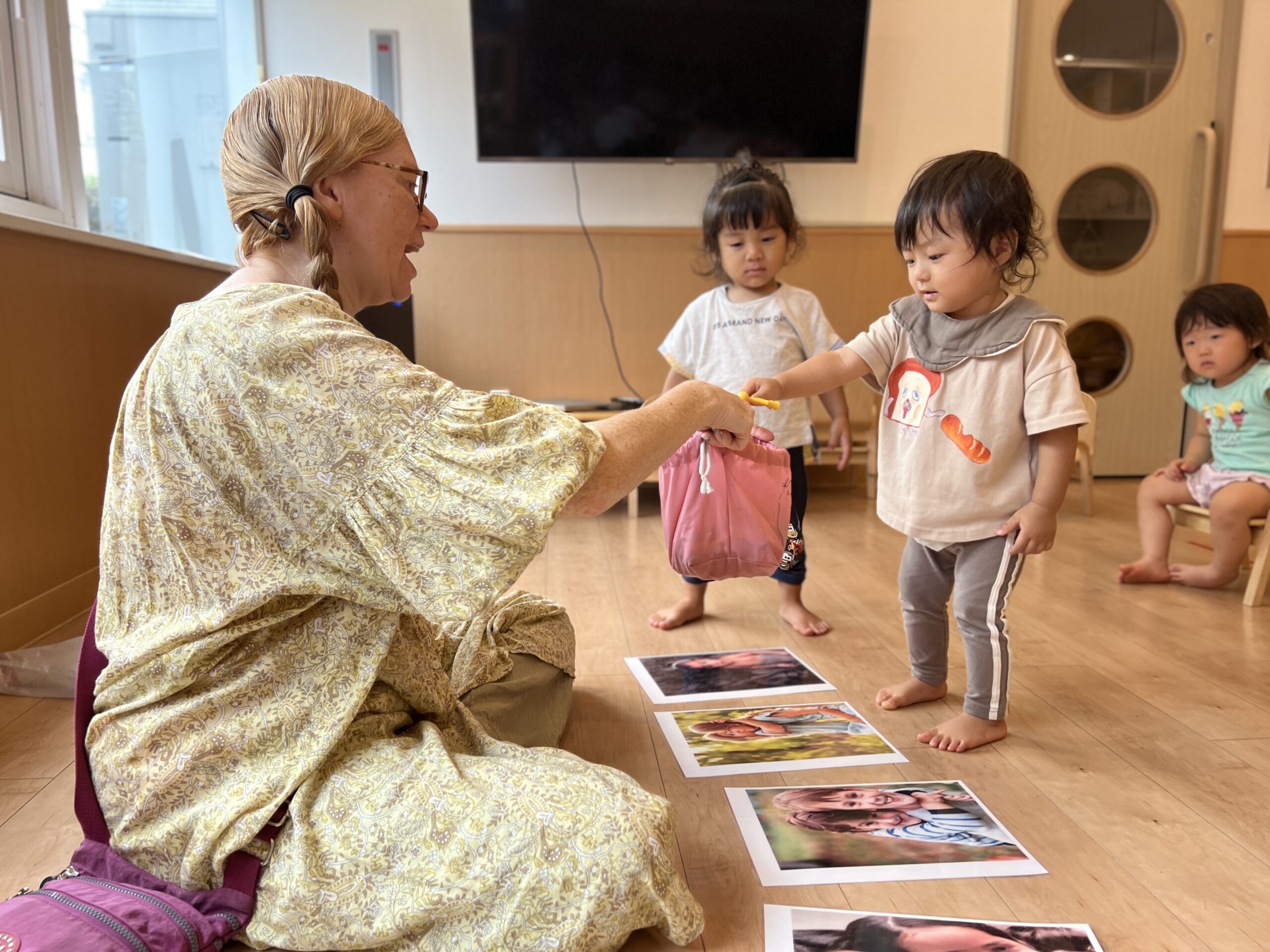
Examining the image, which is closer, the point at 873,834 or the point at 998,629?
the point at 873,834

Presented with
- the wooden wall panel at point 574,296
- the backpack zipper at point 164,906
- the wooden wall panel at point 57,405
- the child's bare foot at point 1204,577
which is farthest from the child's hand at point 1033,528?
the wooden wall panel at point 574,296

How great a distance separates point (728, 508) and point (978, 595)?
1.44 feet

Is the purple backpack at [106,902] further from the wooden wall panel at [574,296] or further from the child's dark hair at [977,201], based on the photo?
the wooden wall panel at [574,296]

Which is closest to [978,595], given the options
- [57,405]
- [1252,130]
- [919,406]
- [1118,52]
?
[919,406]

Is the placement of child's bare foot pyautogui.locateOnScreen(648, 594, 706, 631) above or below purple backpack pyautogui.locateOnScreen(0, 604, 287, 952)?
below

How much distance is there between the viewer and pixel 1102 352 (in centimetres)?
428

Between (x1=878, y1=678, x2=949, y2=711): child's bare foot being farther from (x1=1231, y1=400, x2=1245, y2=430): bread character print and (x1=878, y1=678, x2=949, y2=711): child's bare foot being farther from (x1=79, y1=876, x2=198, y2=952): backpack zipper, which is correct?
(x1=1231, y1=400, x2=1245, y2=430): bread character print

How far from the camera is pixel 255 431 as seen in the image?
952mm

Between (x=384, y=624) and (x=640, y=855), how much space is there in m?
0.38

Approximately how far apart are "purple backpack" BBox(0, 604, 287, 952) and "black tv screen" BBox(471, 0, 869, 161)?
3118mm

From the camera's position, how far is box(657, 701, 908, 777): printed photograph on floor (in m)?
1.52

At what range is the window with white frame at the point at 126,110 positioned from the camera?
8.41ft

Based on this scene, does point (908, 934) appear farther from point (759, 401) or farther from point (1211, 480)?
point (1211, 480)

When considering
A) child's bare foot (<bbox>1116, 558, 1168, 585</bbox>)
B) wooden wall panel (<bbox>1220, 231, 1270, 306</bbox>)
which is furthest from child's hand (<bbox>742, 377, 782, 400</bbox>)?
wooden wall panel (<bbox>1220, 231, 1270, 306</bbox>)
